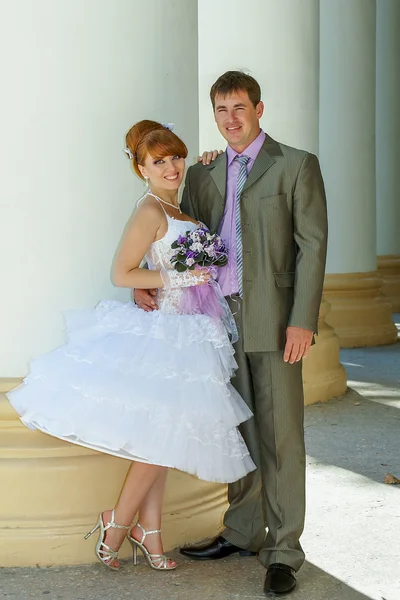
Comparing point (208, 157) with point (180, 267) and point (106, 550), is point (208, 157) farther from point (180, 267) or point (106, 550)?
point (106, 550)

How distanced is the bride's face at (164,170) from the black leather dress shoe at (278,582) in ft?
6.10

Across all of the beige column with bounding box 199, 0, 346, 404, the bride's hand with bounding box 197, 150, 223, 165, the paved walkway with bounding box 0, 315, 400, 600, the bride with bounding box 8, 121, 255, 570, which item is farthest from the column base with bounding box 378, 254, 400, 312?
the bride with bounding box 8, 121, 255, 570

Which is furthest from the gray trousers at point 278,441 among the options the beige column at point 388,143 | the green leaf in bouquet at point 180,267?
the beige column at point 388,143

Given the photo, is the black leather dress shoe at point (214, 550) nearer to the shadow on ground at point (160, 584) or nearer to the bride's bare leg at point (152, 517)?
the shadow on ground at point (160, 584)

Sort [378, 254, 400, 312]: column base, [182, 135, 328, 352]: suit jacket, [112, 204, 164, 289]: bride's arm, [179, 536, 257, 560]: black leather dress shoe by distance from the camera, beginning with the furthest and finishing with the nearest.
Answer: [378, 254, 400, 312]: column base
[179, 536, 257, 560]: black leather dress shoe
[112, 204, 164, 289]: bride's arm
[182, 135, 328, 352]: suit jacket

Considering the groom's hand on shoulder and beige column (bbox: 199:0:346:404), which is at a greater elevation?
beige column (bbox: 199:0:346:404)

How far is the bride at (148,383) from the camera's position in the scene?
15.4 ft

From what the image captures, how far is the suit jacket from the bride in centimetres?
20

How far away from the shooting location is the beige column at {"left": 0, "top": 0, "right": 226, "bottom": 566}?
5.05 metres

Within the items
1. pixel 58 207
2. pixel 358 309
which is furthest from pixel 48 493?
pixel 358 309

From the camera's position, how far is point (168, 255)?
5.00 m

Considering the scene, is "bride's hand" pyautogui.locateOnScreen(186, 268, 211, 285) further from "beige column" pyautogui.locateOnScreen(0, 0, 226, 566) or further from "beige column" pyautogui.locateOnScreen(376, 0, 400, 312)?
"beige column" pyautogui.locateOnScreen(376, 0, 400, 312)

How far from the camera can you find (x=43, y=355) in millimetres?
5004

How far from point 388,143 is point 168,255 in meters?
12.1
